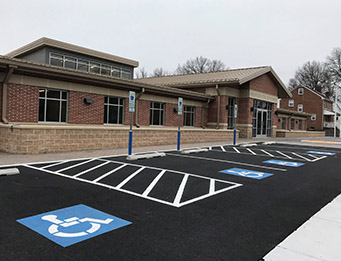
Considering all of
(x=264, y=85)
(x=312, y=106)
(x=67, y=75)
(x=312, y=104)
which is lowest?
(x=67, y=75)

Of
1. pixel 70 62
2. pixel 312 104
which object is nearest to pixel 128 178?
pixel 70 62

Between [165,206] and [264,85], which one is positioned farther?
[264,85]

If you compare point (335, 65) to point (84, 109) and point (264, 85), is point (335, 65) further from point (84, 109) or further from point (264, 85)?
point (84, 109)

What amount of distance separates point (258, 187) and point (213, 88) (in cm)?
1822

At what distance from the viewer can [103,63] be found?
25625mm

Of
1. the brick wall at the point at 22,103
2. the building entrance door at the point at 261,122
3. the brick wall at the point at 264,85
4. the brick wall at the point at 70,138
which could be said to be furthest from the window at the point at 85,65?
the building entrance door at the point at 261,122

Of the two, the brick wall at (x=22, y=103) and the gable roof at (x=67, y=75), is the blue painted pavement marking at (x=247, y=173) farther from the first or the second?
the brick wall at (x=22, y=103)

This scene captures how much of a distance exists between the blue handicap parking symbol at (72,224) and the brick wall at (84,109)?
11.6m

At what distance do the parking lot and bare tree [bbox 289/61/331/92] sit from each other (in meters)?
63.4

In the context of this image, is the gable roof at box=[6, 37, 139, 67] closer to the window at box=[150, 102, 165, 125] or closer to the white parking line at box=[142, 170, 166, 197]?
the window at box=[150, 102, 165, 125]

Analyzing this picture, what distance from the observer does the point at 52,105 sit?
596 inches

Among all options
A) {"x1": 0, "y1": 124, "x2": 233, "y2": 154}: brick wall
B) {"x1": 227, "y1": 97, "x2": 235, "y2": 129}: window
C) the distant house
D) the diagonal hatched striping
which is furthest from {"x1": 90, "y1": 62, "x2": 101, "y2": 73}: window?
the distant house

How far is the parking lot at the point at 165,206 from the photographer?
355 centimetres

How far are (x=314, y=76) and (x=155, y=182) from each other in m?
70.1
